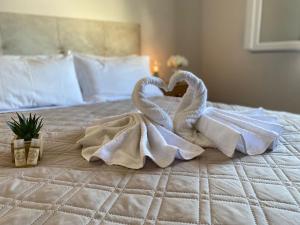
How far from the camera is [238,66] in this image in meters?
2.79

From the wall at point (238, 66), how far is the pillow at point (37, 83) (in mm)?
1760

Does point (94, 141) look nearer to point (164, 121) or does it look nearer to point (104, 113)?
point (164, 121)

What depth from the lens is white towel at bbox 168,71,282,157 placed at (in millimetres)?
903

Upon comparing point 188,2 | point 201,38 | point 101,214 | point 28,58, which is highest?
point 188,2

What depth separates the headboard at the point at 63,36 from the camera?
78.8 inches

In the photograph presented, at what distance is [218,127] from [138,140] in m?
0.30

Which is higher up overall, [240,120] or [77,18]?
[77,18]

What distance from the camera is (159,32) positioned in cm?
299

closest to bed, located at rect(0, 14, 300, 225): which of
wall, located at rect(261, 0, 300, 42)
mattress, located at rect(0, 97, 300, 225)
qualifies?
mattress, located at rect(0, 97, 300, 225)

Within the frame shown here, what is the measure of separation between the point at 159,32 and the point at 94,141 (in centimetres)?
230

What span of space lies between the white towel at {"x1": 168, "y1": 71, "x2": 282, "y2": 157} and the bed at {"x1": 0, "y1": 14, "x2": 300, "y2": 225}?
0.04 m

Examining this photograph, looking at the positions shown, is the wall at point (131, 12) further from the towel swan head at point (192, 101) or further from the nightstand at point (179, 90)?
the towel swan head at point (192, 101)

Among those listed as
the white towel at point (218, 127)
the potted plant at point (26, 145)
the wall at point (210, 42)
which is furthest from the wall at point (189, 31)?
the potted plant at point (26, 145)

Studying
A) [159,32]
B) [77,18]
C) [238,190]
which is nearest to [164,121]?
[238,190]
